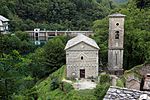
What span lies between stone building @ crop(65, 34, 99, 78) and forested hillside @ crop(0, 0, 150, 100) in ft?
5.86

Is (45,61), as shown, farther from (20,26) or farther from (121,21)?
(20,26)

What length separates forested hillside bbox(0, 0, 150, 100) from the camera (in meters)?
11.1

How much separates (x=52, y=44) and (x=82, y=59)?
9752mm

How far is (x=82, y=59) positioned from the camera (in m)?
26.2

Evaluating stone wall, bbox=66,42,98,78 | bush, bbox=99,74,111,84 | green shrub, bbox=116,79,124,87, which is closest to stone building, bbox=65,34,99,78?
stone wall, bbox=66,42,98,78

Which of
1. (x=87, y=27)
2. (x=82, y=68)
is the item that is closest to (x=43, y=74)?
(x=82, y=68)

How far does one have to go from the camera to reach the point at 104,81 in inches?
965

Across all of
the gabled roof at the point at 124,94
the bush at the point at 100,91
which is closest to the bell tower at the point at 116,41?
the bush at the point at 100,91

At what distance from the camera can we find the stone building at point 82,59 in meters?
26.0

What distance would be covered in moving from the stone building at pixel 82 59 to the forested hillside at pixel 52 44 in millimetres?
1788

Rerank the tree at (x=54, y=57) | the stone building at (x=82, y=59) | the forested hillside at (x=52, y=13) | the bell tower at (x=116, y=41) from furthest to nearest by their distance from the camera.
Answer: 1. the forested hillside at (x=52, y=13)
2. the tree at (x=54, y=57)
3. the bell tower at (x=116, y=41)
4. the stone building at (x=82, y=59)

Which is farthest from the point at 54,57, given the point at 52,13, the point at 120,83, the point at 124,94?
the point at 52,13

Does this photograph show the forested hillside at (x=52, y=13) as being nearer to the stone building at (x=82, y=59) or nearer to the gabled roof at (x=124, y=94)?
the stone building at (x=82, y=59)

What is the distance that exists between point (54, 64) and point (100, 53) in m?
5.57
